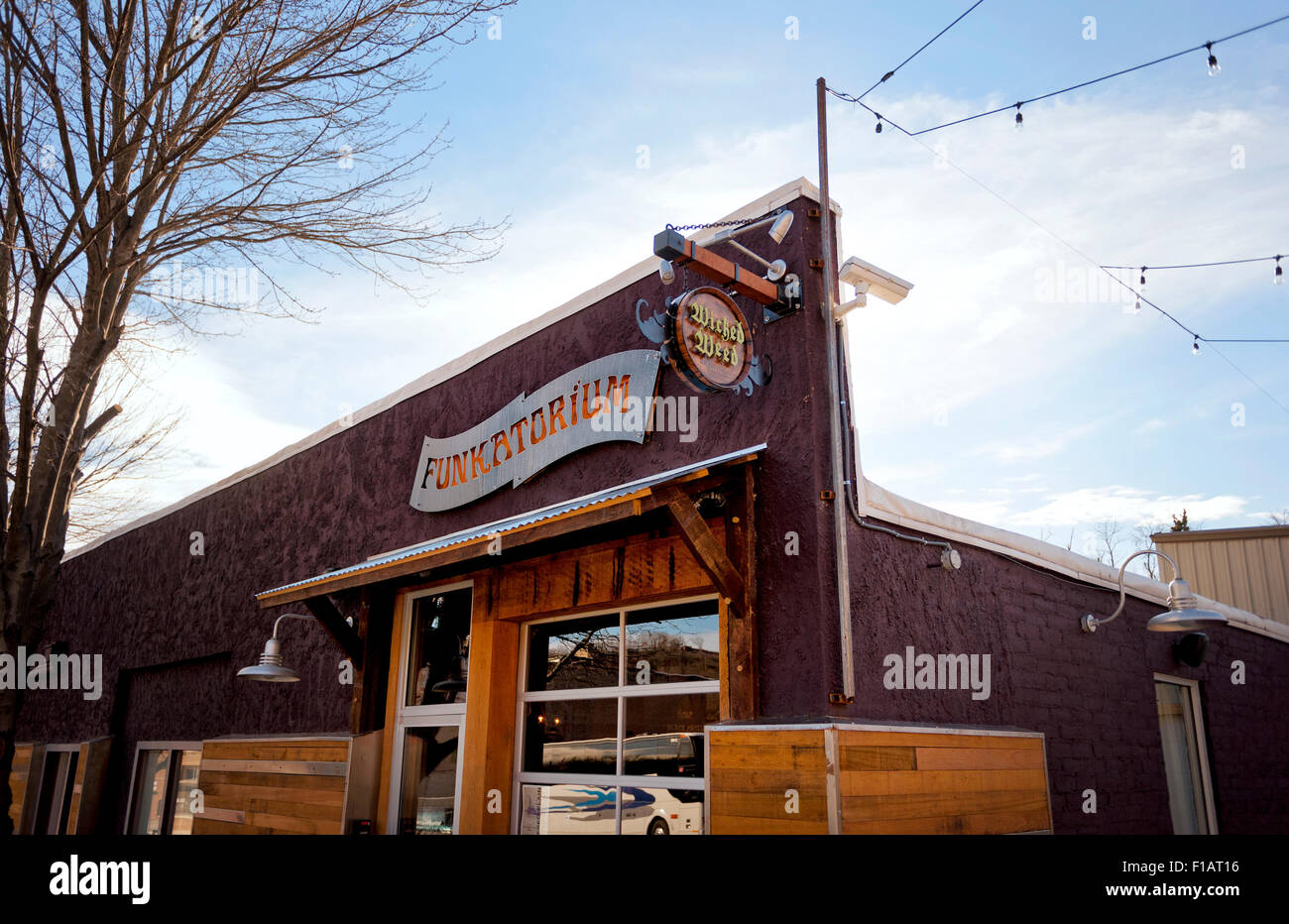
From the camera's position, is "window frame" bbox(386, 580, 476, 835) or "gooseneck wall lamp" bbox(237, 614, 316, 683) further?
"gooseneck wall lamp" bbox(237, 614, 316, 683)

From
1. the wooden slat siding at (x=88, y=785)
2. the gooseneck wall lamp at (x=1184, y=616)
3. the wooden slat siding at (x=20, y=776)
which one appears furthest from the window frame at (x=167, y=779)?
the gooseneck wall lamp at (x=1184, y=616)

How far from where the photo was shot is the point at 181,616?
11297mm

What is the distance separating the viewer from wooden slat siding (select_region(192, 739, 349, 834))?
741 cm

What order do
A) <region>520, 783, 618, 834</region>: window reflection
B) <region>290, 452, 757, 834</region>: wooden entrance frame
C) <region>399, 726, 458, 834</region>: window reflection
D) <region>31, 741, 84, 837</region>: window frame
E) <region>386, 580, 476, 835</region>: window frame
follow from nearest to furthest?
<region>290, 452, 757, 834</region>: wooden entrance frame
<region>520, 783, 618, 834</region>: window reflection
<region>386, 580, 476, 835</region>: window frame
<region>399, 726, 458, 834</region>: window reflection
<region>31, 741, 84, 837</region>: window frame

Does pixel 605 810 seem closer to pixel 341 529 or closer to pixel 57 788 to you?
pixel 341 529

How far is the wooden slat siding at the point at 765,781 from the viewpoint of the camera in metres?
4.29

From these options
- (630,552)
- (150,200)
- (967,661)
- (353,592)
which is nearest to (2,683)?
(353,592)

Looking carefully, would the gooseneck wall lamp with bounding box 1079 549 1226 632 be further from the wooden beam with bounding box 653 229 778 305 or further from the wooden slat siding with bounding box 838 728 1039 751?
the wooden beam with bounding box 653 229 778 305

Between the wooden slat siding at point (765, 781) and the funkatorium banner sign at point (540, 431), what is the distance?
2.04m

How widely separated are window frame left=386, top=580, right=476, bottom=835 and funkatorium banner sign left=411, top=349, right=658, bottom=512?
748 millimetres

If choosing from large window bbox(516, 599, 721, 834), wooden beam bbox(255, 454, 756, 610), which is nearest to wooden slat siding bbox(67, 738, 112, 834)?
wooden beam bbox(255, 454, 756, 610)

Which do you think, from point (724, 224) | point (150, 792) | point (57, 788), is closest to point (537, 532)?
point (724, 224)
